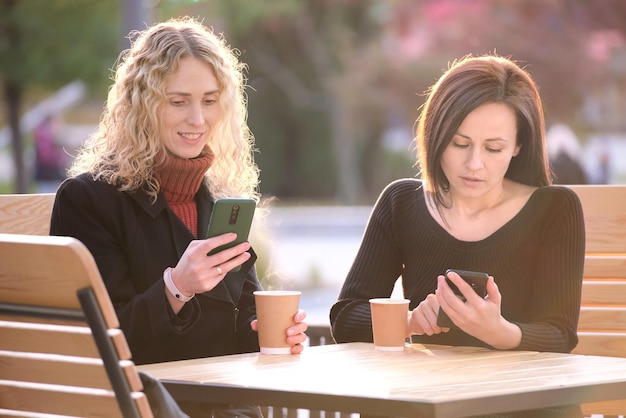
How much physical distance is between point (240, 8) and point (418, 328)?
19388mm

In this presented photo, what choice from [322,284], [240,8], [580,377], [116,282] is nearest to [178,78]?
[116,282]

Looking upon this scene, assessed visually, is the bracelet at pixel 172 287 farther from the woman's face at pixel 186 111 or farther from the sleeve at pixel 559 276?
the sleeve at pixel 559 276

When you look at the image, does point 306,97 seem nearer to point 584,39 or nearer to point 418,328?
point 584,39

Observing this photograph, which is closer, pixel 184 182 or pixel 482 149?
pixel 482 149

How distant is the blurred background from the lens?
1427 centimetres

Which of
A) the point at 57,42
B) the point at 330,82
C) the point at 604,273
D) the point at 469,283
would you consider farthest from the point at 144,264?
the point at 330,82

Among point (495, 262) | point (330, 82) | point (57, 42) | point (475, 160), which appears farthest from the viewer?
point (330, 82)

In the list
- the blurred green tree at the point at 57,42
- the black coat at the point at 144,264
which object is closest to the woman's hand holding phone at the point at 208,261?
the black coat at the point at 144,264

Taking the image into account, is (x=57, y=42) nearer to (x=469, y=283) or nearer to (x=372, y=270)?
(x=372, y=270)

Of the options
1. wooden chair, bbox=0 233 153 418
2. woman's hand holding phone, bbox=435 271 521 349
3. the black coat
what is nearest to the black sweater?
woman's hand holding phone, bbox=435 271 521 349

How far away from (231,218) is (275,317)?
1.05 feet

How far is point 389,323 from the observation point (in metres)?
3.43

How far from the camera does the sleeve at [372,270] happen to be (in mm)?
3852

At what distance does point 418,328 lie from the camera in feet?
11.4
